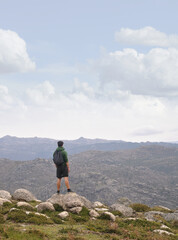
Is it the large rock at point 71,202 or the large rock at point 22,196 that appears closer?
the large rock at point 71,202

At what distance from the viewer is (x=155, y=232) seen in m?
16.0

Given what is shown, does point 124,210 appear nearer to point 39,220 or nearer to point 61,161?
point 61,161

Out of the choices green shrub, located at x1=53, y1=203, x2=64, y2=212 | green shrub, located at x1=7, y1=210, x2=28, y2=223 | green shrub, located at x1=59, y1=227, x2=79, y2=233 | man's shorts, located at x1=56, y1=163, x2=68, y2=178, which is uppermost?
man's shorts, located at x1=56, y1=163, x2=68, y2=178

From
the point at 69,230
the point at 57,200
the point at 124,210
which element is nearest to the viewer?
the point at 69,230

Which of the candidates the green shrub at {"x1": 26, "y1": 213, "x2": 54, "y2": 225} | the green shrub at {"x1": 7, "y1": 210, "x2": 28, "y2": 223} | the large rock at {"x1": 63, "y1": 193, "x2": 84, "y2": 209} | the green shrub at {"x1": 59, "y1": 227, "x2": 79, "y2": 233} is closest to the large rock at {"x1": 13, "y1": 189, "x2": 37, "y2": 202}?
the large rock at {"x1": 63, "y1": 193, "x2": 84, "y2": 209}

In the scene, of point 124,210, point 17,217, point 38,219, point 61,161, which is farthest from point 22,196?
point 38,219

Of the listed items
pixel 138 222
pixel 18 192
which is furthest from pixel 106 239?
pixel 18 192

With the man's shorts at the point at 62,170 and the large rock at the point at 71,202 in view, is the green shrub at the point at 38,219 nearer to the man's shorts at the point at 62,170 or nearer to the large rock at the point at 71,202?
the large rock at the point at 71,202

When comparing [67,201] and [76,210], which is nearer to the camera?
[76,210]

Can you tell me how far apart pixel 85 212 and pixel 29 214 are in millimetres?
Result: 5108

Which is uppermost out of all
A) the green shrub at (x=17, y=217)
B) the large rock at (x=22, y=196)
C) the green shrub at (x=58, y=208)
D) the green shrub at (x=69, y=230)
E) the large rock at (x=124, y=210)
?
the green shrub at (x=17, y=217)

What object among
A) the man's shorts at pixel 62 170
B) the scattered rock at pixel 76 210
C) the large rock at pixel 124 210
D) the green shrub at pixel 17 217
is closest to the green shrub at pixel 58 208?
the scattered rock at pixel 76 210

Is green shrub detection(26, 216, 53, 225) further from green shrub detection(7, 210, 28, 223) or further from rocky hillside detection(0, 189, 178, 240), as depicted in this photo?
green shrub detection(7, 210, 28, 223)

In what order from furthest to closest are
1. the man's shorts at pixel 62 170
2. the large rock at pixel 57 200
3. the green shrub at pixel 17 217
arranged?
1. the man's shorts at pixel 62 170
2. the large rock at pixel 57 200
3. the green shrub at pixel 17 217
